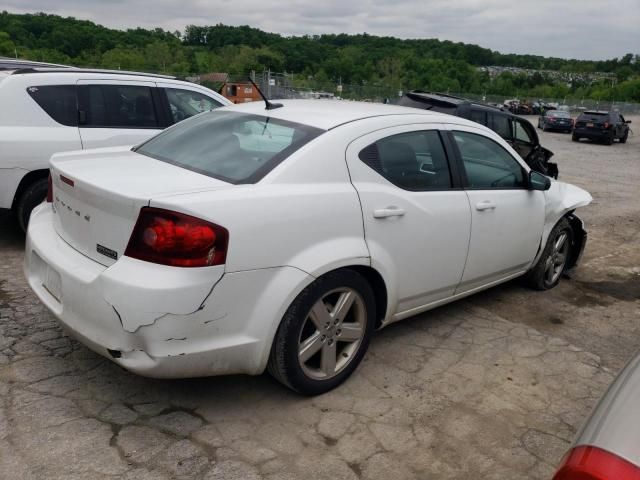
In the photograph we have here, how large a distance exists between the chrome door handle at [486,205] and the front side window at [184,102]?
137 inches

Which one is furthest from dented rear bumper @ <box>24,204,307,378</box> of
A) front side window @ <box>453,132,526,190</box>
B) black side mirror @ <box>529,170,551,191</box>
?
black side mirror @ <box>529,170,551,191</box>

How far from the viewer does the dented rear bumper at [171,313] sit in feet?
8.04

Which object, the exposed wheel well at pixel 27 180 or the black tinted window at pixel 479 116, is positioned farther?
the black tinted window at pixel 479 116

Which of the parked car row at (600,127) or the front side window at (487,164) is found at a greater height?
the front side window at (487,164)

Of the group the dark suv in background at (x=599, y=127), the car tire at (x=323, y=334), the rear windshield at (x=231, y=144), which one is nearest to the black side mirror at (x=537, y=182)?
the car tire at (x=323, y=334)

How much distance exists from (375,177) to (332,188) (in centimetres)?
35

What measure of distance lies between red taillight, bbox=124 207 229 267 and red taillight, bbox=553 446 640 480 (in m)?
1.61

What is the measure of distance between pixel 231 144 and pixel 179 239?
3.17ft

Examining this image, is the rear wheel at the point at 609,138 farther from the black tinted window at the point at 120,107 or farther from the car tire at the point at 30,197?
the car tire at the point at 30,197

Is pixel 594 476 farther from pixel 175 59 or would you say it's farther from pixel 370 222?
pixel 175 59

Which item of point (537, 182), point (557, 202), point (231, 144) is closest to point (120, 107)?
point (231, 144)

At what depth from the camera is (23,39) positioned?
46.2 m

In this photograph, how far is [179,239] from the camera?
2467 mm

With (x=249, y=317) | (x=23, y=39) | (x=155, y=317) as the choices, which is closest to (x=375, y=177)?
(x=249, y=317)
